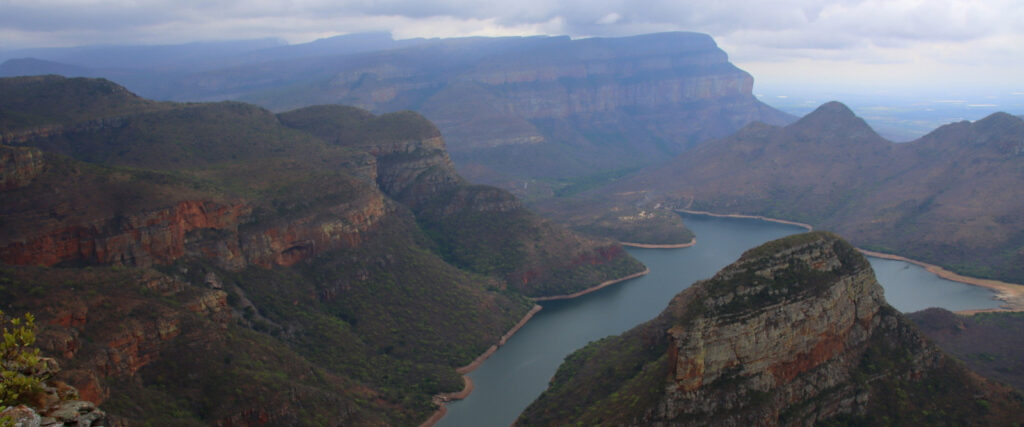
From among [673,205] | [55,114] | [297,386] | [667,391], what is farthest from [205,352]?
[673,205]

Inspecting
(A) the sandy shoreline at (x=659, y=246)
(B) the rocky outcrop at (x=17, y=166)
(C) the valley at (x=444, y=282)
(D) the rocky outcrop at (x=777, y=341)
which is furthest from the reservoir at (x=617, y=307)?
(B) the rocky outcrop at (x=17, y=166)

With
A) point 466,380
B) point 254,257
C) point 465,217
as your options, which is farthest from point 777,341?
point 465,217

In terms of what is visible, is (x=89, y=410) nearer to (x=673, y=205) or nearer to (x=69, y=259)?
(x=69, y=259)

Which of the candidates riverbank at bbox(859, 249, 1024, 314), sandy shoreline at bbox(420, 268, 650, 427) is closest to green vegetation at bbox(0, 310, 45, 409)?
sandy shoreline at bbox(420, 268, 650, 427)

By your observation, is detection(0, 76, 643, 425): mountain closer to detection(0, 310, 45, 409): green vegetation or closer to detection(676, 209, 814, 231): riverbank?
detection(0, 310, 45, 409): green vegetation

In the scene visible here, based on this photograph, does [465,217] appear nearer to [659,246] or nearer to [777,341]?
[659,246]

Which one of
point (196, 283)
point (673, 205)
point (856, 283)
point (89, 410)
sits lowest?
point (673, 205)

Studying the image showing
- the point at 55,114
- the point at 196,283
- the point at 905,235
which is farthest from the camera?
the point at 905,235
